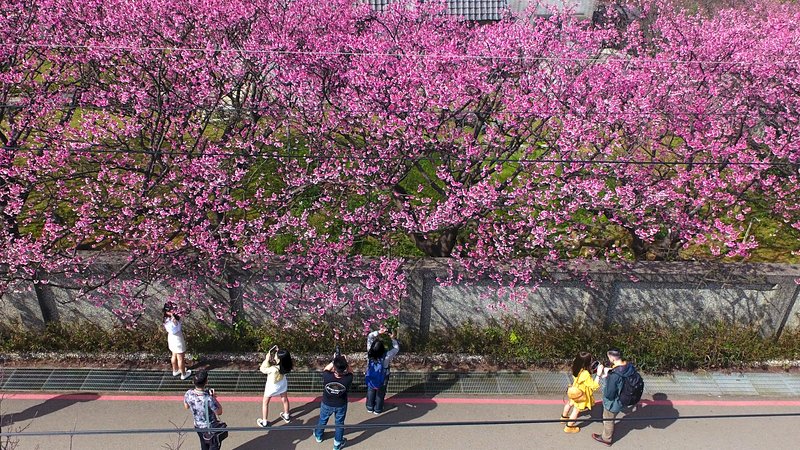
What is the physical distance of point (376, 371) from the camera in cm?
857

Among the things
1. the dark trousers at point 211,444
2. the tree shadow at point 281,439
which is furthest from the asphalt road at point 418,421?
the dark trousers at point 211,444

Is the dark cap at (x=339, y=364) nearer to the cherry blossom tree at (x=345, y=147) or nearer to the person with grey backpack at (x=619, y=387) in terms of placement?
the cherry blossom tree at (x=345, y=147)

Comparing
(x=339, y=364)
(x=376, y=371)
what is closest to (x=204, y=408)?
(x=339, y=364)

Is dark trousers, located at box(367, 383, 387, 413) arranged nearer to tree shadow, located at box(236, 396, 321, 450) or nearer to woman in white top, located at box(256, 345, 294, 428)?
tree shadow, located at box(236, 396, 321, 450)

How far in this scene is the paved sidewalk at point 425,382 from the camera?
9469 mm

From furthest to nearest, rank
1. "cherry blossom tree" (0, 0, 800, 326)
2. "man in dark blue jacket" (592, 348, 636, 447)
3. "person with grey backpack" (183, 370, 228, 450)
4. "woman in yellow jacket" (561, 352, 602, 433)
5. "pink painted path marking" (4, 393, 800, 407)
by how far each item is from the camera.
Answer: "pink painted path marking" (4, 393, 800, 407), "cherry blossom tree" (0, 0, 800, 326), "woman in yellow jacket" (561, 352, 602, 433), "man in dark blue jacket" (592, 348, 636, 447), "person with grey backpack" (183, 370, 228, 450)

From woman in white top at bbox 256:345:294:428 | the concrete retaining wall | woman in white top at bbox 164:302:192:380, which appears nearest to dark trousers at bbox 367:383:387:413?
woman in white top at bbox 256:345:294:428

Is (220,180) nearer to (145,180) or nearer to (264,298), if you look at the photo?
(145,180)

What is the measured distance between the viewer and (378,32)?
1209cm

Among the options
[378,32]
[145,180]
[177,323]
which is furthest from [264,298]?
[378,32]

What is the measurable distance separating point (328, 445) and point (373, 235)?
11.7ft

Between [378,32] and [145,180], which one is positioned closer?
[145,180]

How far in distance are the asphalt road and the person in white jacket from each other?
0.31 m

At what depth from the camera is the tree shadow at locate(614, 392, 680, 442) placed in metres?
8.88
